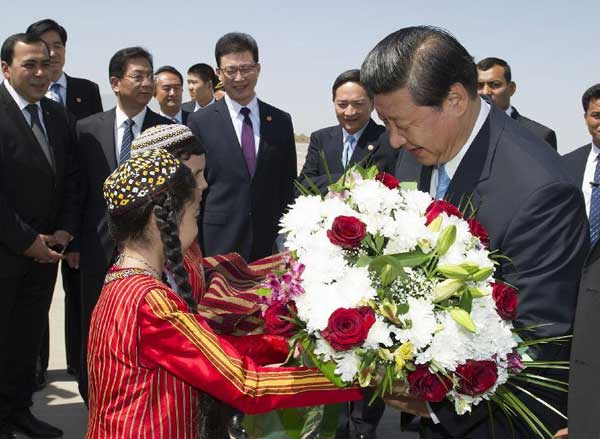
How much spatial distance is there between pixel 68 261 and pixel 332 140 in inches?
91.6

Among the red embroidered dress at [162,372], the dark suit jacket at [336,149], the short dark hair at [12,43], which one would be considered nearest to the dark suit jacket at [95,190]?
the short dark hair at [12,43]

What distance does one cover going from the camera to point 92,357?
2.45 meters

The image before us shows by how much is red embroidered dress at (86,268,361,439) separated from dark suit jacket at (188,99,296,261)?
11.0 ft

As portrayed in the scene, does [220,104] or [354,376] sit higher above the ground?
[220,104]

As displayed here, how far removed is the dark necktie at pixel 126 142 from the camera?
5324mm

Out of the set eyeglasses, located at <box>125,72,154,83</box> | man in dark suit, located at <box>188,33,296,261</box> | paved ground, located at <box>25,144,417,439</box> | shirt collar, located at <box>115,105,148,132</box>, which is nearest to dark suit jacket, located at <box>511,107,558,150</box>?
man in dark suit, located at <box>188,33,296,261</box>

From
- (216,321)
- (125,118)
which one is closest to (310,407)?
(216,321)

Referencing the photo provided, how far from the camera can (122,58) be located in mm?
5832

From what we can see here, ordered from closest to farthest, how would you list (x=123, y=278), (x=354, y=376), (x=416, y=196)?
1. (x=354, y=376)
2. (x=416, y=196)
3. (x=123, y=278)

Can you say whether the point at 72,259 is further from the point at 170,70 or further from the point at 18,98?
the point at 170,70

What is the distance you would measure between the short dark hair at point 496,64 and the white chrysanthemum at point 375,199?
6350mm

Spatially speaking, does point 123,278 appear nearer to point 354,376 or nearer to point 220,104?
point 354,376

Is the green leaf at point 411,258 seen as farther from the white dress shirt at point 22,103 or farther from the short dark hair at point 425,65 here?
the white dress shirt at point 22,103

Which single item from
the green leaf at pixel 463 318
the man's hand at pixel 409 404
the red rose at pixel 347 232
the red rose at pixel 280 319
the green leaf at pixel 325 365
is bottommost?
the man's hand at pixel 409 404
